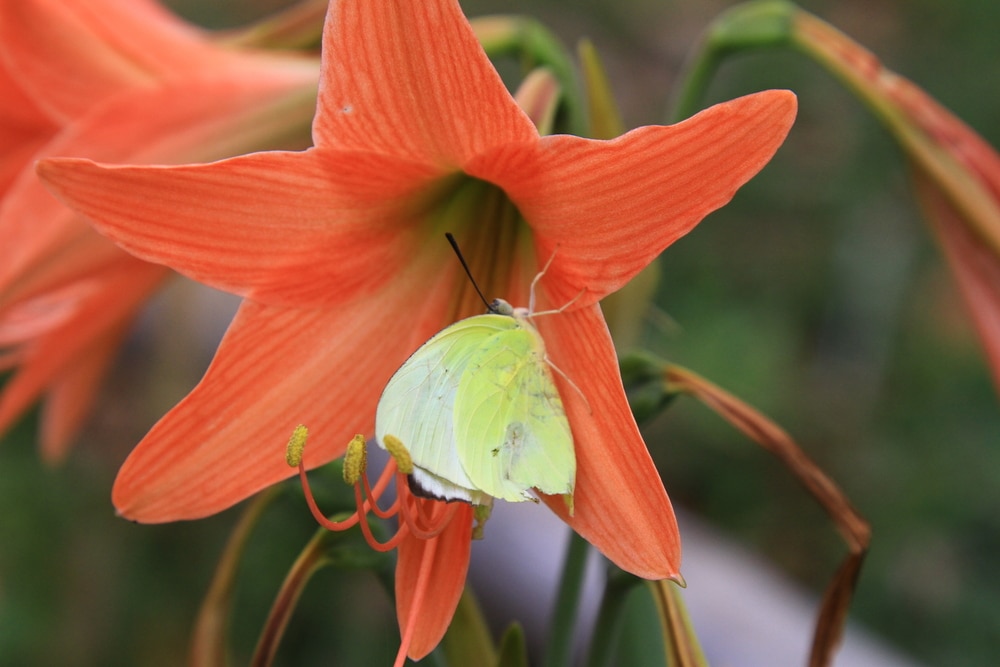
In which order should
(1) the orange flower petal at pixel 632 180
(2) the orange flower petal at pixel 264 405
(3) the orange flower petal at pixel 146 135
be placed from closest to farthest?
(1) the orange flower petal at pixel 632 180
(2) the orange flower petal at pixel 264 405
(3) the orange flower petal at pixel 146 135

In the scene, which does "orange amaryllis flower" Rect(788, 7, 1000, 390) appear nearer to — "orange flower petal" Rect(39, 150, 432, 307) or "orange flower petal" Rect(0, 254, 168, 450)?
"orange flower petal" Rect(39, 150, 432, 307)

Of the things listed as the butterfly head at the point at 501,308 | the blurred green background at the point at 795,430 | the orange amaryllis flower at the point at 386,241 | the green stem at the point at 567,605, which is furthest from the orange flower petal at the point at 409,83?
the blurred green background at the point at 795,430

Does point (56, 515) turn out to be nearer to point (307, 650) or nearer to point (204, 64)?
point (307, 650)

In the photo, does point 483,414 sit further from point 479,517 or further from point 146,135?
point 146,135

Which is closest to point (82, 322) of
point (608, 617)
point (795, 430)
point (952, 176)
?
point (608, 617)

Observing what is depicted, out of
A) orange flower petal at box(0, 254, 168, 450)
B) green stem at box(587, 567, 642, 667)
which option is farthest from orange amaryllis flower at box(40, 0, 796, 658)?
orange flower petal at box(0, 254, 168, 450)

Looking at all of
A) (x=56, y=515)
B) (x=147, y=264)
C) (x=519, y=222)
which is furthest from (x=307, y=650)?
(x=519, y=222)

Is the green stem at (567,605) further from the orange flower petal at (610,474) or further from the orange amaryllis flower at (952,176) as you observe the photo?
the orange amaryllis flower at (952,176)
